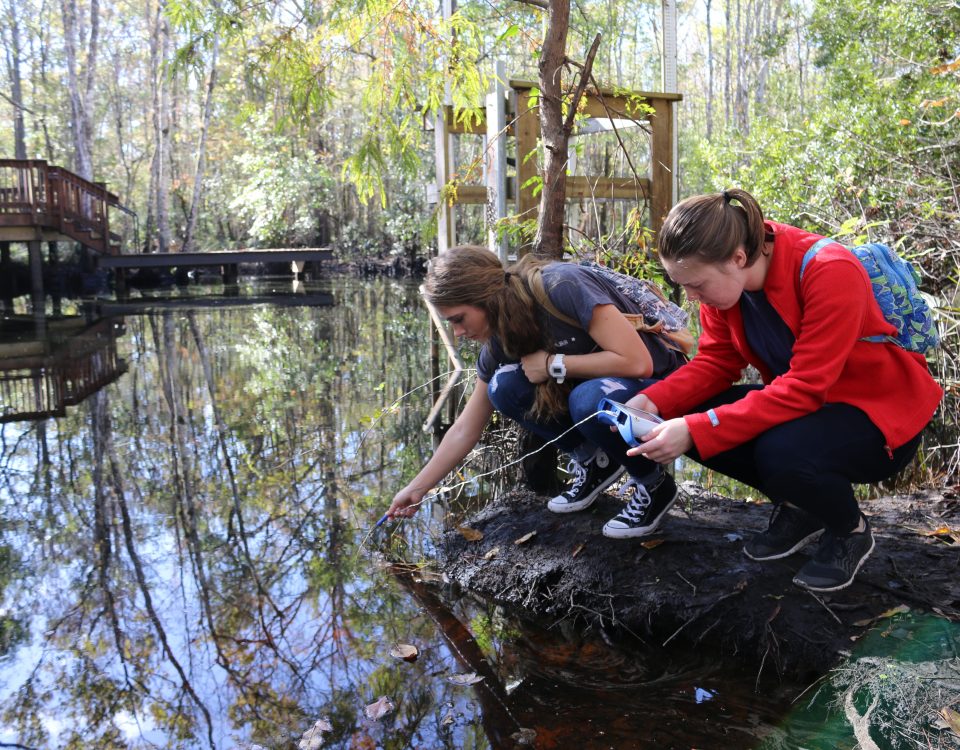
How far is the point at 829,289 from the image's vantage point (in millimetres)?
2346

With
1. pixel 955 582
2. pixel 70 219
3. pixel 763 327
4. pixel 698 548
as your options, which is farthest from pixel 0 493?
pixel 70 219

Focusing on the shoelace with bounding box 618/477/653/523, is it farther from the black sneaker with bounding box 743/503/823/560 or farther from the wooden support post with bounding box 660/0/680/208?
the wooden support post with bounding box 660/0/680/208

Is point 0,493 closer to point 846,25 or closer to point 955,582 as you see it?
point 955,582

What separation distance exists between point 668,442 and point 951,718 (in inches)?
37.2

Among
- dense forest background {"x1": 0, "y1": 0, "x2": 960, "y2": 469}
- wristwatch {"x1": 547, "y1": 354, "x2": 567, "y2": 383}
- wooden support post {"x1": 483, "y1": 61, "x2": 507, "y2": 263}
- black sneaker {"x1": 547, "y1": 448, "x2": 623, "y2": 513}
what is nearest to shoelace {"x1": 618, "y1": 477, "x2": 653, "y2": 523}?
black sneaker {"x1": 547, "y1": 448, "x2": 623, "y2": 513}

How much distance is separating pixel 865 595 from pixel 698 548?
0.56 meters

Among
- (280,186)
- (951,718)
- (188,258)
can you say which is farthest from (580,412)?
(280,186)

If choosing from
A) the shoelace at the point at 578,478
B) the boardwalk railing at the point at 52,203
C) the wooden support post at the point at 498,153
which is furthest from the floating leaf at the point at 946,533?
the boardwalk railing at the point at 52,203

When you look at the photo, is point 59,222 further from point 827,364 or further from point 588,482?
point 827,364

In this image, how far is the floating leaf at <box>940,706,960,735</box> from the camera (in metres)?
1.92

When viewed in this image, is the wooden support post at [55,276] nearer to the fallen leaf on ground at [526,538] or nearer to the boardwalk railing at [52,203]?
the boardwalk railing at [52,203]

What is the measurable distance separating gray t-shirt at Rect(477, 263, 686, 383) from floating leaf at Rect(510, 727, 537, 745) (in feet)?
4.22

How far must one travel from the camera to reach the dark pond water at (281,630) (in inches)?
94.1

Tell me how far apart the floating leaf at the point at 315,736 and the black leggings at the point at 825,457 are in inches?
55.9
